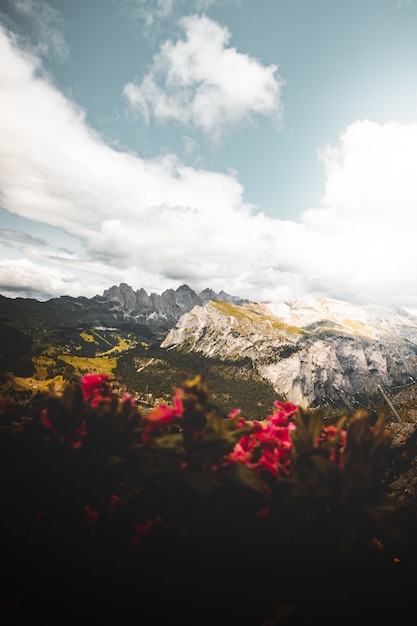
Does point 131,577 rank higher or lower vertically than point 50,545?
lower

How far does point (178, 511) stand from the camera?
3.96 m

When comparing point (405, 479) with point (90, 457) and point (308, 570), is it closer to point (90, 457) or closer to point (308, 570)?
point (308, 570)

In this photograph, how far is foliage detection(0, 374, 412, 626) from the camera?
11.5ft

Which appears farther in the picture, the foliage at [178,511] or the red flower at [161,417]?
the red flower at [161,417]

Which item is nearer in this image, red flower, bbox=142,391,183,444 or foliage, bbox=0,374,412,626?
foliage, bbox=0,374,412,626

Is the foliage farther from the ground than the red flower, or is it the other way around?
the red flower

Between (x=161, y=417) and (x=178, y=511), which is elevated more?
(x=161, y=417)

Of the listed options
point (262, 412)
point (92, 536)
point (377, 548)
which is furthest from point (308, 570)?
point (262, 412)

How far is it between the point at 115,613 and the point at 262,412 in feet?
535

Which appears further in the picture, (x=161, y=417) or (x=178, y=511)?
(x=161, y=417)

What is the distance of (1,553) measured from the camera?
11.3ft

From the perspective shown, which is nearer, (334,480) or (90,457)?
(90,457)

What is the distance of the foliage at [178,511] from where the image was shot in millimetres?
3492

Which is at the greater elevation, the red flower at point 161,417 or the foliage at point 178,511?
the red flower at point 161,417
